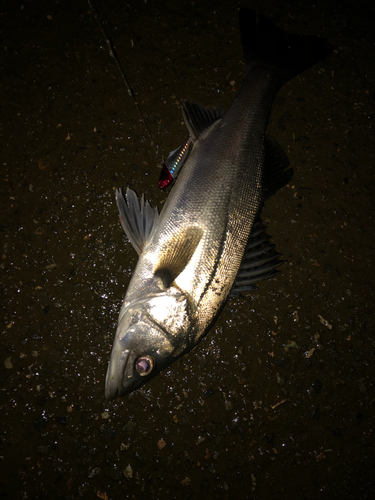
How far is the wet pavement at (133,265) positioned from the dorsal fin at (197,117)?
37 cm

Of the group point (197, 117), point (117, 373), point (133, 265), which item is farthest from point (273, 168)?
point (117, 373)

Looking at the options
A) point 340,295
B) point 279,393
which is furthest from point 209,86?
point 279,393

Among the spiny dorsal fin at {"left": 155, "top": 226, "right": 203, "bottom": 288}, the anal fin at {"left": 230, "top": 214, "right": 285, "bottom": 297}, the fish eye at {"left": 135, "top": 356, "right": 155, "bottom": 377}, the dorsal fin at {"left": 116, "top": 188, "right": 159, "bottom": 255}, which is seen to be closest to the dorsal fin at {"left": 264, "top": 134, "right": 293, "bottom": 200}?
the anal fin at {"left": 230, "top": 214, "right": 285, "bottom": 297}

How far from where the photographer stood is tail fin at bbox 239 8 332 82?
8.19 ft

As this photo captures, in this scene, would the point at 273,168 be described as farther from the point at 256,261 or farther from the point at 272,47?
the point at 272,47

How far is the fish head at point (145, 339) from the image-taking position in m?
1.96

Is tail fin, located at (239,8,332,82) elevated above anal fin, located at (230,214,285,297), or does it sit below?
above

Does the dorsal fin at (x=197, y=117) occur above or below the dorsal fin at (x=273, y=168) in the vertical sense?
above

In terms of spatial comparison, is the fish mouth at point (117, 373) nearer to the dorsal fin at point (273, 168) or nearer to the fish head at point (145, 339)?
the fish head at point (145, 339)

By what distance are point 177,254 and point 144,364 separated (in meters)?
0.79

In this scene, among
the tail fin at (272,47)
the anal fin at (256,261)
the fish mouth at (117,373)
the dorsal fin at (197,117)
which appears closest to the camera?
the fish mouth at (117,373)

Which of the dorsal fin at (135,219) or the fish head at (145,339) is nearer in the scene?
the fish head at (145,339)

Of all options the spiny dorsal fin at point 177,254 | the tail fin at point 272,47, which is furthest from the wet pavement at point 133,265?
the spiny dorsal fin at point 177,254

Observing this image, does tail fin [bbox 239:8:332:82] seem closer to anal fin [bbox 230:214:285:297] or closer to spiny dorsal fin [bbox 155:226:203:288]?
anal fin [bbox 230:214:285:297]
